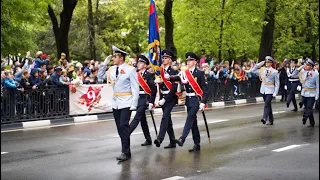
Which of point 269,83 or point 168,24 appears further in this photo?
point 168,24

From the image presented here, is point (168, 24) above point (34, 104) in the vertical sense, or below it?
Answer: above

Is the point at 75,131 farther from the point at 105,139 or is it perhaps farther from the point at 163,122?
the point at 163,122

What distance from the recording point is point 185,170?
29.7 ft

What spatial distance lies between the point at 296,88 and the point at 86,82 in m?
7.48

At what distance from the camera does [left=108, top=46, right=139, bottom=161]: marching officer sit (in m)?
10.1

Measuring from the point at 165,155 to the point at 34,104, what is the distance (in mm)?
6982

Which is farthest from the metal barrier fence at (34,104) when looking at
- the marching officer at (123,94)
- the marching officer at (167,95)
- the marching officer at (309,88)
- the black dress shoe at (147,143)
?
the marching officer at (309,88)

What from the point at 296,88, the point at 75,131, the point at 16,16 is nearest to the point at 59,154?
the point at 75,131

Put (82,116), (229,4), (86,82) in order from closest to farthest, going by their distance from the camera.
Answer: (82,116)
(86,82)
(229,4)

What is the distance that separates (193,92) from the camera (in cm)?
1127

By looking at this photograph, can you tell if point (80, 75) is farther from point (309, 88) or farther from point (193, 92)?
point (193, 92)

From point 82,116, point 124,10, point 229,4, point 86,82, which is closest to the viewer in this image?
point 82,116

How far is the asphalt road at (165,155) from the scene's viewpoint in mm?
8797

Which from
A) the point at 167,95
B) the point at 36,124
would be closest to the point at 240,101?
the point at 36,124
